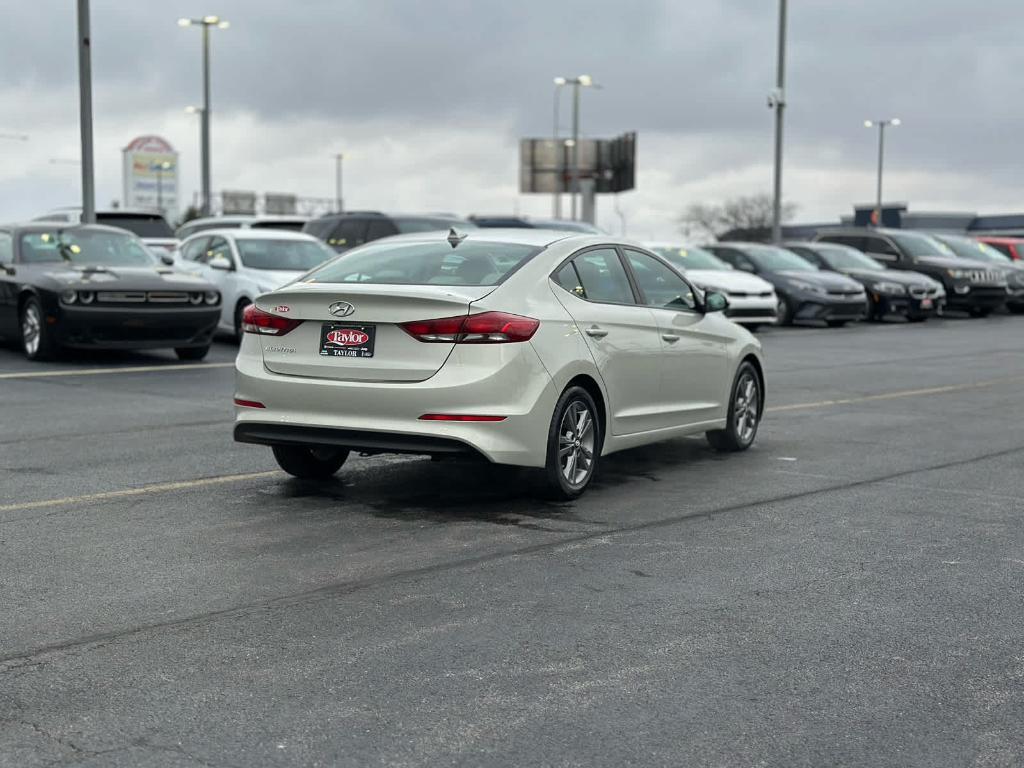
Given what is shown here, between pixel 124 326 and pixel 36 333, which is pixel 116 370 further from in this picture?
pixel 36 333

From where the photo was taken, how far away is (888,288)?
96.0 feet

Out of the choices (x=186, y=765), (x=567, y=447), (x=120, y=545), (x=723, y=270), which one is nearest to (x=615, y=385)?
(x=567, y=447)

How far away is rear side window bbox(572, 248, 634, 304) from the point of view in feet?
28.2

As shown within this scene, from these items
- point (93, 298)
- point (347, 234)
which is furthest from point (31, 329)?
point (347, 234)

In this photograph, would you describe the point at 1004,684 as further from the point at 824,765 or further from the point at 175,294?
the point at 175,294

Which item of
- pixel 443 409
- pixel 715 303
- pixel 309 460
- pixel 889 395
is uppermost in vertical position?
pixel 715 303

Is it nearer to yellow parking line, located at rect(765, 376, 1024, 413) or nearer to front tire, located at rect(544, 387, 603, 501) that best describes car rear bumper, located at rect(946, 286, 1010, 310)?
yellow parking line, located at rect(765, 376, 1024, 413)

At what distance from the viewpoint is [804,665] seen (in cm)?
502

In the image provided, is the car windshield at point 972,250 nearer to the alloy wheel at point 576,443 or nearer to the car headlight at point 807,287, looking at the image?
the car headlight at point 807,287

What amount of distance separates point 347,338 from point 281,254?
12.6 metres

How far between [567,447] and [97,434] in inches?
163

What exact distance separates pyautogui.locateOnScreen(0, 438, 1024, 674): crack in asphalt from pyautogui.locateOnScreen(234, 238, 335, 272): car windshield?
40.1 feet

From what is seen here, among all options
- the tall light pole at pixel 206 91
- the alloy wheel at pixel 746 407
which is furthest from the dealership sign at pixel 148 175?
the alloy wheel at pixel 746 407

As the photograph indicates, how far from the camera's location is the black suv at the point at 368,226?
25.8m
